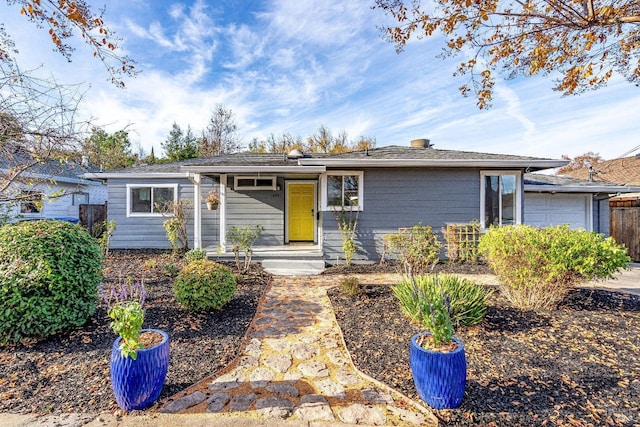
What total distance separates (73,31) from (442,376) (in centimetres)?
557

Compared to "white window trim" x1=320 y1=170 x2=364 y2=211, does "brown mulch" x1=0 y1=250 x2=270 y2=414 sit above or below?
below

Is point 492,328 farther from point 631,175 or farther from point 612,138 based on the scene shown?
point 612,138

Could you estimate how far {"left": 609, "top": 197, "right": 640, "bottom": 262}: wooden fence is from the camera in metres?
9.41

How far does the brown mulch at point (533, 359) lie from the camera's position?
2172 millimetres

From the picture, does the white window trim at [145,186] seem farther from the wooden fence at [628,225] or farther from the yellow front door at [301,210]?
the wooden fence at [628,225]

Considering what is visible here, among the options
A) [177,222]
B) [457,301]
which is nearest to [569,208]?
[457,301]

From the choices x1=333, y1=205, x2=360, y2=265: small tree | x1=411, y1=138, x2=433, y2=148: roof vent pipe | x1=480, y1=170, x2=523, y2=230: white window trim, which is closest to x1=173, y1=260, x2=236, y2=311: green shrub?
x1=333, y1=205, x2=360, y2=265: small tree

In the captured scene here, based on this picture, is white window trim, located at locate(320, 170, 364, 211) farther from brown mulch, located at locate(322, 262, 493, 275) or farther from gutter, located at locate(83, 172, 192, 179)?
gutter, located at locate(83, 172, 192, 179)

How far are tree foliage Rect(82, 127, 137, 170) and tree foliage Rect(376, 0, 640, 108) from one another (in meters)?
4.99

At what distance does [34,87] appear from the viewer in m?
3.58

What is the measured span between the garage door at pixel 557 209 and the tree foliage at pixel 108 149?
11.5 metres

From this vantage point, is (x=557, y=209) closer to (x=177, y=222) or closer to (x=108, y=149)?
(x=177, y=222)

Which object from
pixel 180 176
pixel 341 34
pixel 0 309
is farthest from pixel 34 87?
pixel 341 34

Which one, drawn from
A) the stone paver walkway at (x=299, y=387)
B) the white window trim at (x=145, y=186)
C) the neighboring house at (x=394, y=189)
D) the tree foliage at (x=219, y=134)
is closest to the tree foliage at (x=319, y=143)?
the tree foliage at (x=219, y=134)
